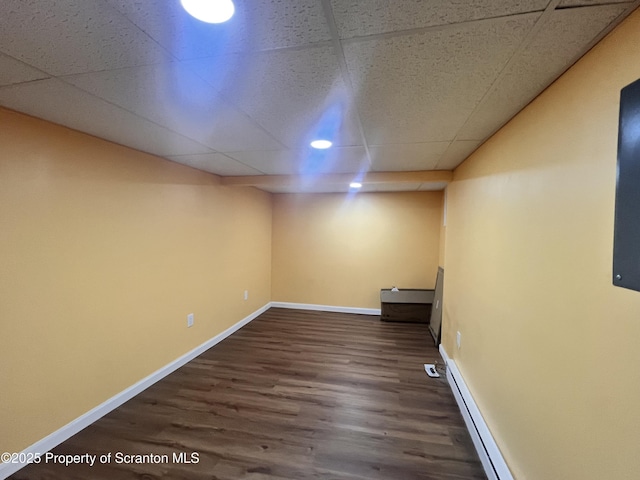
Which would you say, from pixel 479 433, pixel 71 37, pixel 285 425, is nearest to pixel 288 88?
pixel 71 37

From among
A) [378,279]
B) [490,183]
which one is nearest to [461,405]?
[490,183]

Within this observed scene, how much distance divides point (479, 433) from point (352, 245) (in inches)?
130

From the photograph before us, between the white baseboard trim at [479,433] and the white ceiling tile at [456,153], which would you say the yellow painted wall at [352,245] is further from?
the white baseboard trim at [479,433]

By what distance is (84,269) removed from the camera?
6.46ft

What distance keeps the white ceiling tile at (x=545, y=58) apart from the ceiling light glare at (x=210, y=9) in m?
0.93

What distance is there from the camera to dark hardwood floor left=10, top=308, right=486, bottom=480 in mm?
1698

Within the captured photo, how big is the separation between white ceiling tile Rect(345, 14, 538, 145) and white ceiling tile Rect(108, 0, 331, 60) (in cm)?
18

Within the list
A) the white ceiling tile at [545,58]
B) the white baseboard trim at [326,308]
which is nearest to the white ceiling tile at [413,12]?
the white ceiling tile at [545,58]

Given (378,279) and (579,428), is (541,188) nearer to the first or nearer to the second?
(579,428)

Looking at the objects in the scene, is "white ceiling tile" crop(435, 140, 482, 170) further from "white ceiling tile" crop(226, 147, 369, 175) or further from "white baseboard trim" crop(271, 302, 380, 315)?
"white baseboard trim" crop(271, 302, 380, 315)

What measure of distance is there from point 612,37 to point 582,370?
1078 mm

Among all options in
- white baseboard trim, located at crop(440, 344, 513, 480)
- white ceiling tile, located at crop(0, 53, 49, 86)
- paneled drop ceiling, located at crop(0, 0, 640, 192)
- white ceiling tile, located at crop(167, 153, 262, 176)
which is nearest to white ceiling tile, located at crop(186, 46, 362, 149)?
paneled drop ceiling, located at crop(0, 0, 640, 192)

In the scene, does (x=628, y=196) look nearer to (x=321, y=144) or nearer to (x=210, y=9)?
(x=210, y=9)

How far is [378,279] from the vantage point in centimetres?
481
